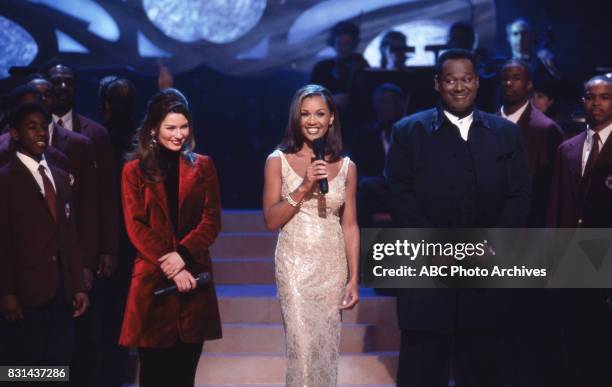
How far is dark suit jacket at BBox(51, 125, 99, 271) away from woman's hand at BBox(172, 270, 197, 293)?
0.98m

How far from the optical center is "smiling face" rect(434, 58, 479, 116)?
4.41 metres

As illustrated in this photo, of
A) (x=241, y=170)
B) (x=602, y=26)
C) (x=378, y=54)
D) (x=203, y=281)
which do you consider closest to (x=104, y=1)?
(x=241, y=170)

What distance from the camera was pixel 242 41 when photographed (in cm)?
895

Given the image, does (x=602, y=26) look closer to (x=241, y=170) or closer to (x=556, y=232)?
(x=241, y=170)

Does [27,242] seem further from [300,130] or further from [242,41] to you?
[242,41]

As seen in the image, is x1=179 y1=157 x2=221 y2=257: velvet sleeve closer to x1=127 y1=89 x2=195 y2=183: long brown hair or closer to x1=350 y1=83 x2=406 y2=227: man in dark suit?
x1=127 y1=89 x2=195 y2=183: long brown hair

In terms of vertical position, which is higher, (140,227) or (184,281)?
(140,227)

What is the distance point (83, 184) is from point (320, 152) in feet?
5.24

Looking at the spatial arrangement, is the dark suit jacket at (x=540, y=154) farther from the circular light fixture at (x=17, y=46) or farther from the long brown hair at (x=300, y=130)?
the circular light fixture at (x=17, y=46)

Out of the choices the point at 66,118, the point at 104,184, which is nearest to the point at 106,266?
the point at 104,184

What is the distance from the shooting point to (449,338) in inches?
174

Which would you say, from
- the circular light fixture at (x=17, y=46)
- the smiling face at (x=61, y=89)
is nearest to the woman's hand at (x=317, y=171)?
the smiling face at (x=61, y=89)

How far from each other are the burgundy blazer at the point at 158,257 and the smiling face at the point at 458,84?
123cm

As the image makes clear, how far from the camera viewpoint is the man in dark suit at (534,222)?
5.61 metres
